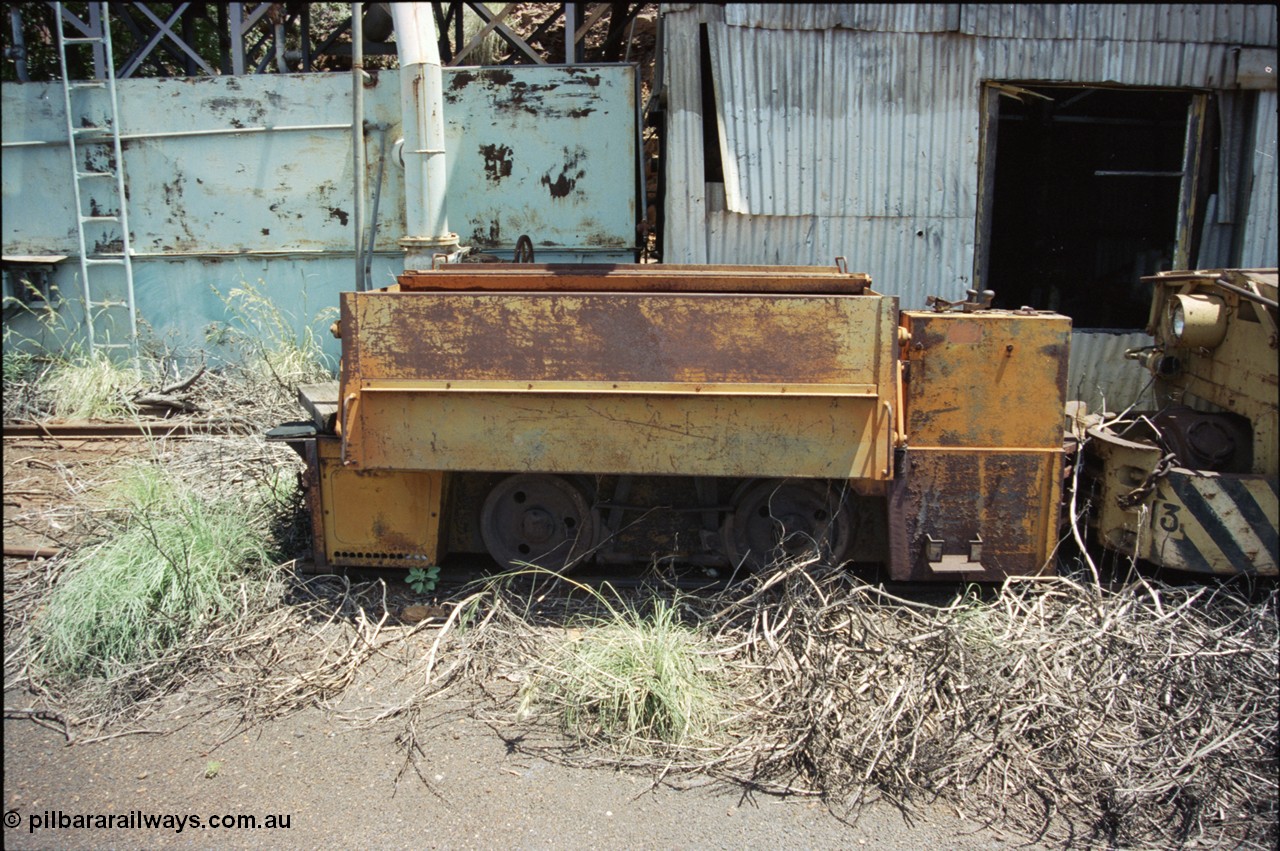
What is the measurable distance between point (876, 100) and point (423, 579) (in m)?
5.26

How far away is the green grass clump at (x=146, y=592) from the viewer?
390cm

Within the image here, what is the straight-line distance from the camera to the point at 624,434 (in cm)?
399

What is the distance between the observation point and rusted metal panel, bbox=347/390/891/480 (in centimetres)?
393

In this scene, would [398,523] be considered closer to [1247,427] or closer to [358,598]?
[358,598]

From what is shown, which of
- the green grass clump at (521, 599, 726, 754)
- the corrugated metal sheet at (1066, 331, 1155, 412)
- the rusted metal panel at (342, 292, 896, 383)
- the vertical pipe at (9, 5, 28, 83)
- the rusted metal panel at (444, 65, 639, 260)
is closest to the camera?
the green grass clump at (521, 599, 726, 754)

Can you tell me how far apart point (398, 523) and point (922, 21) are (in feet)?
18.7

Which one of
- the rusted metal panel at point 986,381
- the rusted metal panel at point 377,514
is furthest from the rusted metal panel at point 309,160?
the rusted metal panel at point 986,381

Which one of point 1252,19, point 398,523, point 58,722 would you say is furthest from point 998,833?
point 1252,19

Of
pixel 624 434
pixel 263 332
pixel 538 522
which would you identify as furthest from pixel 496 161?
pixel 624 434

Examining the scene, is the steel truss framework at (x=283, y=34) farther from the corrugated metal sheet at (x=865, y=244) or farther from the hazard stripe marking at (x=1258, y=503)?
the hazard stripe marking at (x=1258, y=503)

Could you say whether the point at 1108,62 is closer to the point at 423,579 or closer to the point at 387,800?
the point at 423,579

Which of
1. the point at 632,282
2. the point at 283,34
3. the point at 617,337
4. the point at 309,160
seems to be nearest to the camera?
the point at 617,337

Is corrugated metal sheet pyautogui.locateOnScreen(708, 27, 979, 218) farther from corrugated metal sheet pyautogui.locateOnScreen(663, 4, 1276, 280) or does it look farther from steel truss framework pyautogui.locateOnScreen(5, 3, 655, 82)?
steel truss framework pyautogui.locateOnScreen(5, 3, 655, 82)

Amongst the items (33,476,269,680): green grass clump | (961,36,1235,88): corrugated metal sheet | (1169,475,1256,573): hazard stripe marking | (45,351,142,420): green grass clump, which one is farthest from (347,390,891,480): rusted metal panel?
(961,36,1235,88): corrugated metal sheet
